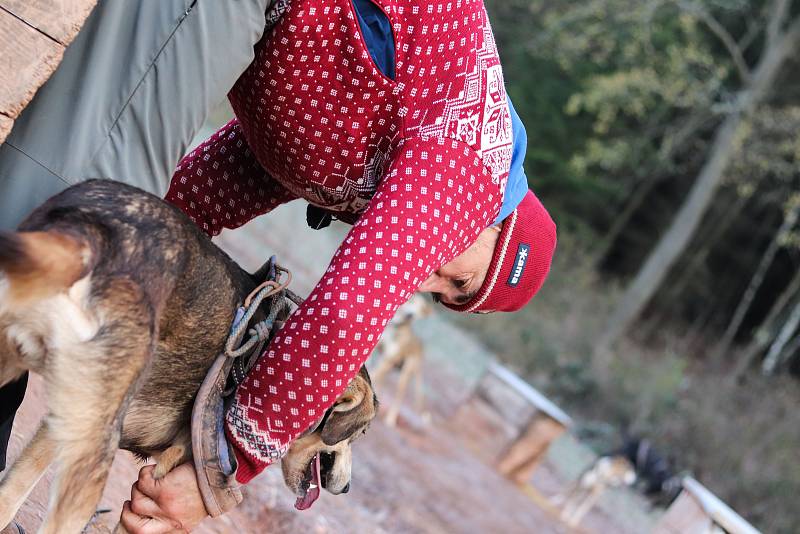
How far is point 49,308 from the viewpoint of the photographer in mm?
2561

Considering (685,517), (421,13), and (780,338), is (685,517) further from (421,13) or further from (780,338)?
(780,338)

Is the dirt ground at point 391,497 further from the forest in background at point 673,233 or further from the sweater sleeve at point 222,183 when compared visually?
the forest in background at point 673,233

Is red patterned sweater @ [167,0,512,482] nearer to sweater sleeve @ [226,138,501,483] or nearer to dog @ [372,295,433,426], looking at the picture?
sweater sleeve @ [226,138,501,483]

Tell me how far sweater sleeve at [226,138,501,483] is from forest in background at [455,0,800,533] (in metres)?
12.6

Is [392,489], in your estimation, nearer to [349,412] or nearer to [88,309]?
[349,412]

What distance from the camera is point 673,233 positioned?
19797mm

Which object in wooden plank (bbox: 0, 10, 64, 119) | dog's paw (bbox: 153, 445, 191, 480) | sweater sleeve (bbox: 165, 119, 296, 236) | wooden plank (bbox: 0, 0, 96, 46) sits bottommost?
dog's paw (bbox: 153, 445, 191, 480)

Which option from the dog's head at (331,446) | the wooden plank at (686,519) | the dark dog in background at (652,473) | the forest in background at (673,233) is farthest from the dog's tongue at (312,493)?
the forest in background at (673,233)

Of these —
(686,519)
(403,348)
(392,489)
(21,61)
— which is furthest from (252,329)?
(403,348)

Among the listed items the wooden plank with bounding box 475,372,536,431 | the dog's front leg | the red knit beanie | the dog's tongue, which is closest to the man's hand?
the dog's front leg

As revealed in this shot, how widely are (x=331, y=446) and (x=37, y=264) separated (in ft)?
6.06

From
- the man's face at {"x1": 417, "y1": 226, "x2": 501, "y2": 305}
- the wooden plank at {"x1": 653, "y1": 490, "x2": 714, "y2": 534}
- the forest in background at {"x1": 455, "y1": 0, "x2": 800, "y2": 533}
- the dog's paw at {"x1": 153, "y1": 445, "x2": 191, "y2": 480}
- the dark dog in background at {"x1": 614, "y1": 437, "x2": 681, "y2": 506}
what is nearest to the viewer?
the dog's paw at {"x1": 153, "y1": 445, "x2": 191, "y2": 480}

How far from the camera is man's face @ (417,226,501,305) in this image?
11.4 feet

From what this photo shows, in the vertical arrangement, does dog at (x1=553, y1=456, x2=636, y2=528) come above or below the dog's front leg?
below
